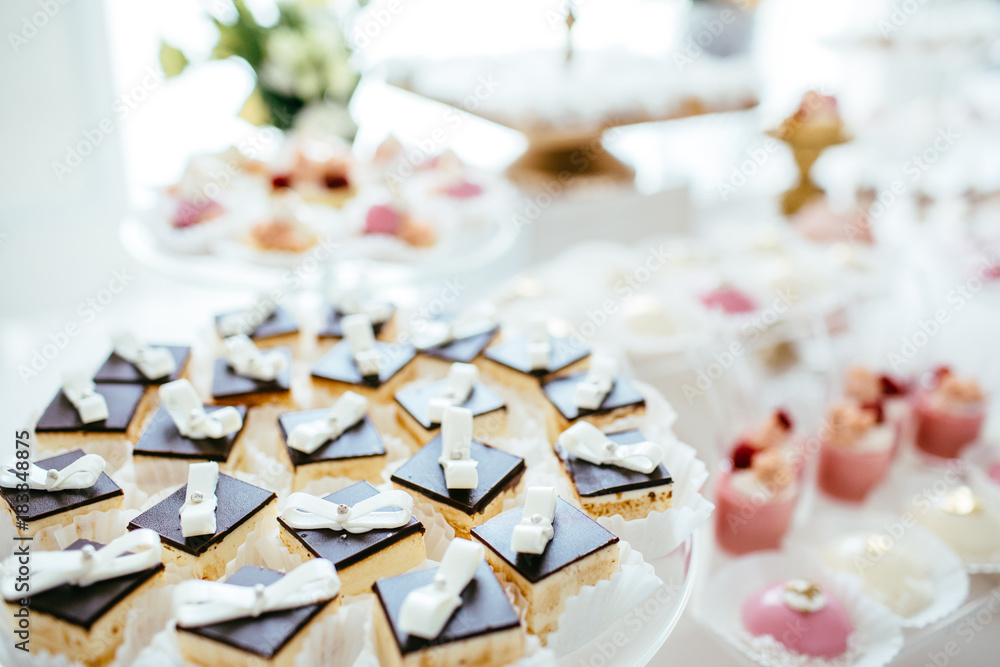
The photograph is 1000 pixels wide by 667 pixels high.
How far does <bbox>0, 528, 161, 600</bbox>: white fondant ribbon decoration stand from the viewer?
1109 millimetres

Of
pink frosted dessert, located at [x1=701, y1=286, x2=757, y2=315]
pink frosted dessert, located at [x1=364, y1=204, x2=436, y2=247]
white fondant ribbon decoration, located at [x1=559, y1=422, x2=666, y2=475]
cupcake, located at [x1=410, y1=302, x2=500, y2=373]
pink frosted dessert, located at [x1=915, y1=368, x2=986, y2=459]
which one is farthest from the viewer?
pink frosted dessert, located at [x1=701, y1=286, x2=757, y2=315]

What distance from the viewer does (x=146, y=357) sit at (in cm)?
170

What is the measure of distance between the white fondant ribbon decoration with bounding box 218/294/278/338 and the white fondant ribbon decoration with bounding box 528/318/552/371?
0.71 m

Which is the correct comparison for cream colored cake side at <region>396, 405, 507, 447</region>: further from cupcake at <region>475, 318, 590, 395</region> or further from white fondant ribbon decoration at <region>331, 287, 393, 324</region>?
white fondant ribbon decoration at <region>331, 287, 393, 324</region>

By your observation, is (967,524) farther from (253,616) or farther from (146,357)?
(146,357)

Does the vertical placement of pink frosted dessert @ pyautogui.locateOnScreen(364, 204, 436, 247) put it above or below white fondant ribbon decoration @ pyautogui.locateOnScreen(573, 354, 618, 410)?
above

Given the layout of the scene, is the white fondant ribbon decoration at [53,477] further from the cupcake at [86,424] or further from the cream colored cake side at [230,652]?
the cream colored cake side at [230,652]

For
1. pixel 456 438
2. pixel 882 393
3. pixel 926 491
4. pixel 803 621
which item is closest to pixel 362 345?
pixel 456 438

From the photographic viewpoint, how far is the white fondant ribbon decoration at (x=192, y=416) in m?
1.47

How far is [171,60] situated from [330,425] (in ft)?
6.57

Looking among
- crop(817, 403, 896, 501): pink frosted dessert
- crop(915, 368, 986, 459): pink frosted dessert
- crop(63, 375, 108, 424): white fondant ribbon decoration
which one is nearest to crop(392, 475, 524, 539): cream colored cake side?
crop(63, 375, 108, 424): white fondant ribbon decoration

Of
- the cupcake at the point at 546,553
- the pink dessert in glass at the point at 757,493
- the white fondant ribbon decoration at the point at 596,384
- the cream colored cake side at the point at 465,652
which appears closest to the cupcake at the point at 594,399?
the white fondant ribbon decoration at the point at 596,384

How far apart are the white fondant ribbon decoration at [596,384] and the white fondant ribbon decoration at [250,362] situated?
2.27ft

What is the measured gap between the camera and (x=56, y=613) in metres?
1.09
